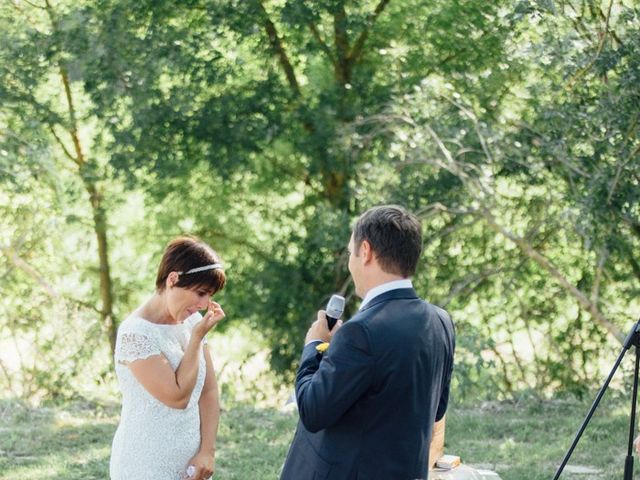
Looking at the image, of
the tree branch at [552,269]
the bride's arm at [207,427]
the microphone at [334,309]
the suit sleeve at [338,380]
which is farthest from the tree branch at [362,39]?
the suit sleeve at [338,380]

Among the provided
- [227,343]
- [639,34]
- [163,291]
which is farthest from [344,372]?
[227,343]

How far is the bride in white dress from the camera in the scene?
3260 mm

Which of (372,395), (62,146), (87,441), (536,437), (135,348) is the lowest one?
(536,437)

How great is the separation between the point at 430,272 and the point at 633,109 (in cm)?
427

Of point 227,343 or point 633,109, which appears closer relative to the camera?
point 633,109

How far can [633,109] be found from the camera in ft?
21.6

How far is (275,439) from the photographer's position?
7.19m

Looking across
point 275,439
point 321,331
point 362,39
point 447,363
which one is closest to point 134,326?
point 321,331

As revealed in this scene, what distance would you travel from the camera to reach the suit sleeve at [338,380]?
2.74m

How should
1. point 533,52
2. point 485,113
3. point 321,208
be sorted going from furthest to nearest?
point 321,208
point 485,113
point 533,52

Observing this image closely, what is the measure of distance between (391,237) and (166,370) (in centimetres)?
85

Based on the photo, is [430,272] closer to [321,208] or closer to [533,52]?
[321,208]

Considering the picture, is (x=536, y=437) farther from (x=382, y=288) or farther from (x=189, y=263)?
(x=382, y=288)

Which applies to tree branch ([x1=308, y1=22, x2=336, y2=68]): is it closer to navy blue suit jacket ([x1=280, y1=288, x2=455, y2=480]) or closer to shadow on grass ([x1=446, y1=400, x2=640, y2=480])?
shadow on grass ([x1=446, y1=400, x2=640, y2=480])
